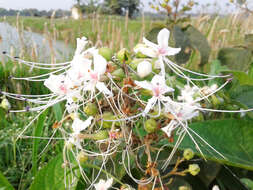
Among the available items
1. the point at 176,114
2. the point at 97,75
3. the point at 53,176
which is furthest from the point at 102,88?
the point at 53,176

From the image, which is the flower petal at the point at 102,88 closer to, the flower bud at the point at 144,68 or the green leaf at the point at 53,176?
the flower bud at the point at 144,68

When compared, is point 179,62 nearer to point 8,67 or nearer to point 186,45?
point 186,45

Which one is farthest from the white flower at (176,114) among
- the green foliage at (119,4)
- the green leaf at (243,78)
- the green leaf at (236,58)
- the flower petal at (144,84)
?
the green foliage at (119,4)

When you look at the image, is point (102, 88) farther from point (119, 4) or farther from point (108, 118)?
point (119, 4)

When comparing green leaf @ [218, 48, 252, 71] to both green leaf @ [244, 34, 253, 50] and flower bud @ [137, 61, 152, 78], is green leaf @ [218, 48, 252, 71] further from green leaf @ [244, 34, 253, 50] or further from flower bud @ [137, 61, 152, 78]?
flower bud @ [137, 61, 152, 78]

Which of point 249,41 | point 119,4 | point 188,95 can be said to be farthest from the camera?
point 119,4

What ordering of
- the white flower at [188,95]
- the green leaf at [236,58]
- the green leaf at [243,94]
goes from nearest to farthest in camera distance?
the white flower at [188,95]
the green leaf at [243,94]
the green leaf at [236,58]
